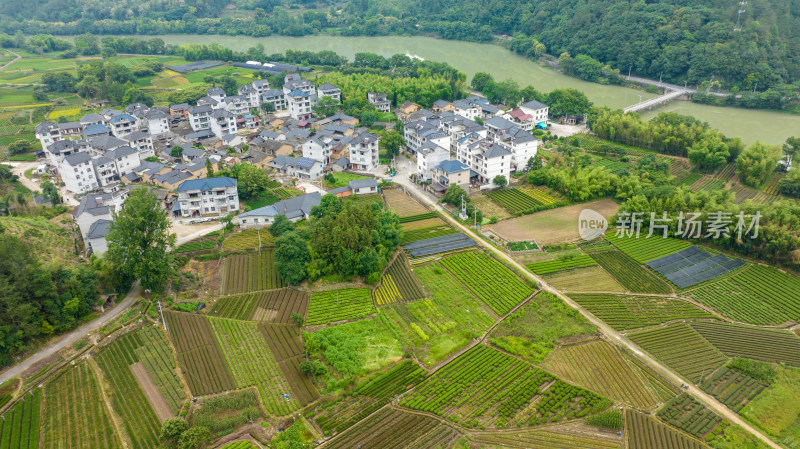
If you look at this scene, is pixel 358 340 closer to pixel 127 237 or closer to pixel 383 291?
pixel 383 291

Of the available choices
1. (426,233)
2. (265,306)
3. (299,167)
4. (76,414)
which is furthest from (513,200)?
(76,414)

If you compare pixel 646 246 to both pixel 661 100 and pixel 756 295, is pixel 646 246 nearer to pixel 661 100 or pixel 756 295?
pixel 756 295

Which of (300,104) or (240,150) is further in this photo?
(300,104)

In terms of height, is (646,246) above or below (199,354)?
above

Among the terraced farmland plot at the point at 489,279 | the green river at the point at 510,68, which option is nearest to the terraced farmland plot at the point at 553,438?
the terraced farmland plot at the point at 489,279

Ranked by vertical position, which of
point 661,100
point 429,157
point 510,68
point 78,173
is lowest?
point 78,173

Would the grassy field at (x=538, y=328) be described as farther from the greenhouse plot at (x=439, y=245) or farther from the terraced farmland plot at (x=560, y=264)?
the greenhouse plot at (x=439, y=245)

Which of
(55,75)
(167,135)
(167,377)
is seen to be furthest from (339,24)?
(167,377)
